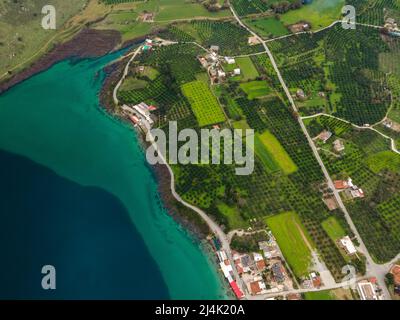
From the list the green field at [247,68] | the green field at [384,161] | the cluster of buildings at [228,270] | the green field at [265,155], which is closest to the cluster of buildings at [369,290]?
the cluster of buildings at [228,270]

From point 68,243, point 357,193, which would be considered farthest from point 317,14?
point 68,243

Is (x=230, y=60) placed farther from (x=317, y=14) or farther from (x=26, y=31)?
(x=26, y=31)

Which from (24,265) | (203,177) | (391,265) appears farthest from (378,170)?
(24,265)

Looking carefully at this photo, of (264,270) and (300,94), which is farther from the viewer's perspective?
(300,94)

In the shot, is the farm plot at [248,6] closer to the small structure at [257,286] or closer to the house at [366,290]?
the small structure at [257,286]

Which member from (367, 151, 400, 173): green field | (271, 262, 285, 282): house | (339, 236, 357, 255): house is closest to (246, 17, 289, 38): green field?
(367, 151, 400, 173): green field

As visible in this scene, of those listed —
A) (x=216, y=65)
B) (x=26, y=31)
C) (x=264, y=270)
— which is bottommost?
(x=264, y=270)
